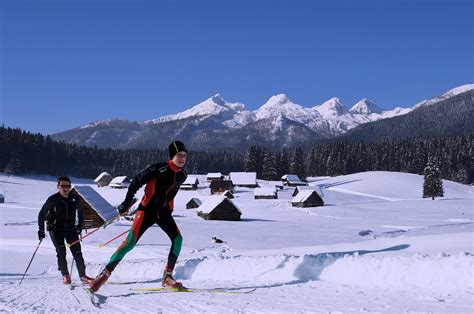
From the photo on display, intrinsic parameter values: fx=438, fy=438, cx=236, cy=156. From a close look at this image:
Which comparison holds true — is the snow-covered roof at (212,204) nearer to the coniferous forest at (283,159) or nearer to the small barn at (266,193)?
the small barn at (266,193)

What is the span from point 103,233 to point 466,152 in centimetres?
12726

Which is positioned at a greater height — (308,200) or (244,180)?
(244,180)

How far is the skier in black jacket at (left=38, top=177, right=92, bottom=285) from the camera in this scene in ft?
30.4

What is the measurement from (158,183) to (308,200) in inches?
2624

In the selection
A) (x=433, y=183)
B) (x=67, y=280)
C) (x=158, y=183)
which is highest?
(x=158, y=183)

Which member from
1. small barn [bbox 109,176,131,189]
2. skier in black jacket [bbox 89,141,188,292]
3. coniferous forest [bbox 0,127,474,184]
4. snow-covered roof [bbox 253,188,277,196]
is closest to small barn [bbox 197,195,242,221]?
snow-covered roof [bbox 253,188,277,196]

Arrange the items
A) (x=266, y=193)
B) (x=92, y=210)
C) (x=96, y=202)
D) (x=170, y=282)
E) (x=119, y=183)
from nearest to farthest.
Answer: (x=170, y=282)
(x=92, y=210)
(x=96, y=202)
(x=266, y=193)
(x=119, y=183)

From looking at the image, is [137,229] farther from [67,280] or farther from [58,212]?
[58,212]

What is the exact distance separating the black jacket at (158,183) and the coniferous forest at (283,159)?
109528 mm

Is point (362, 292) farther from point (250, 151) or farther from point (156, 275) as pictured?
point (250, 151)

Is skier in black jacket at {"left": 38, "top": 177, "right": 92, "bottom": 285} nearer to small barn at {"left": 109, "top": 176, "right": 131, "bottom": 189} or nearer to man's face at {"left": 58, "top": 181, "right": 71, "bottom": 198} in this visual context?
man's face at {"left": 58, "top": 181, "right": 71, "bottom": 198}

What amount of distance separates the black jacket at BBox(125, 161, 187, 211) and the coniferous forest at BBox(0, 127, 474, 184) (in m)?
110

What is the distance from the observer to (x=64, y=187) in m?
9.27

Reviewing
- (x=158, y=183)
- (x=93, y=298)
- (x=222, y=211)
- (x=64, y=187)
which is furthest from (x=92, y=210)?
(x=93, y=298)
